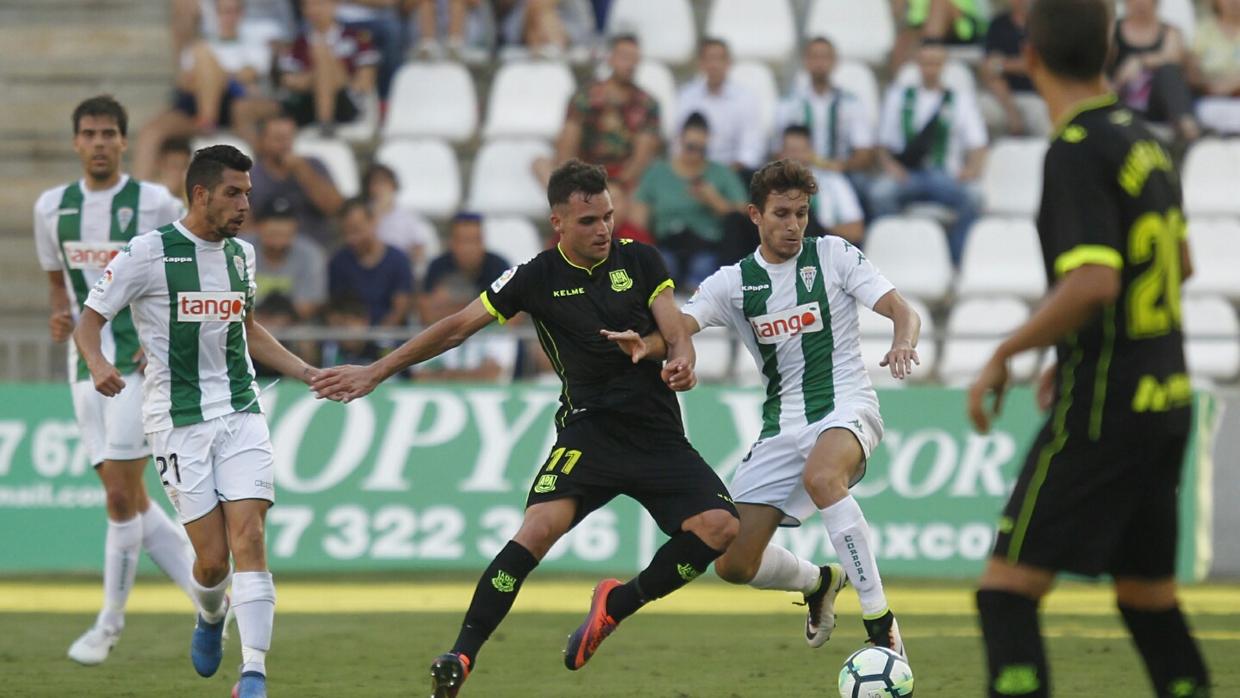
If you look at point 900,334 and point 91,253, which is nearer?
point 900,334

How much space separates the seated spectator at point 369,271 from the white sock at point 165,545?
475cm

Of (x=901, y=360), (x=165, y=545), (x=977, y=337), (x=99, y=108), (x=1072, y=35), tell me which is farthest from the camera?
(x=977, y=337)

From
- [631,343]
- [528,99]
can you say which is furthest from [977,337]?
[631,343]

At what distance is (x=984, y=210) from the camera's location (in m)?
16.1

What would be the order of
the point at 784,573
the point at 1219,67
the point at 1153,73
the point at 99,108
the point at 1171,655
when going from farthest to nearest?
1. the point at 1219,67
2. the point at 1153,73
3. the point at 99,108
4. the point at 784,573
5. the point at 1171,655

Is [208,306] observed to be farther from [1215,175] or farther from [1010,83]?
[1215,175]

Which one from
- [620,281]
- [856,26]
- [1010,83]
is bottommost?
[620,281]

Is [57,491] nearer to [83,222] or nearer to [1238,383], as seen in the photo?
[83,222]

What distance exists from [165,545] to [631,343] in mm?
3563

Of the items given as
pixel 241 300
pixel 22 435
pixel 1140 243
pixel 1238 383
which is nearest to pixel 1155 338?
pixel 1140 243

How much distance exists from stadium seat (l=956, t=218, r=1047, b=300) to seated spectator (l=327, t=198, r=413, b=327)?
4.73 m

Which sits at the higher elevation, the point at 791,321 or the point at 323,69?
the point at 323,69

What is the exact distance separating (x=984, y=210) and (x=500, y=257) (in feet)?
14.9

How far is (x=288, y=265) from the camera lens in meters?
14.7
